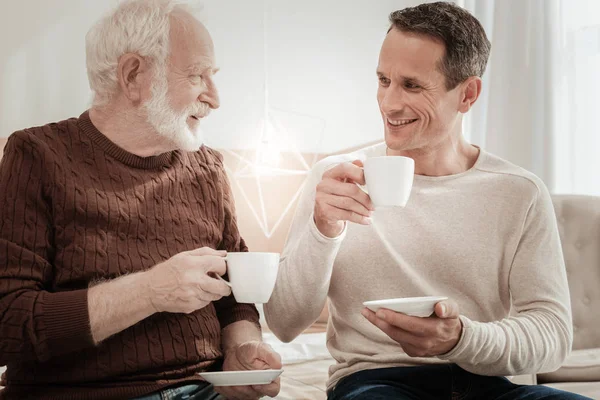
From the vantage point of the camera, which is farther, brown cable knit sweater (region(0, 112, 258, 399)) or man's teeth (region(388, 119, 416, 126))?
man's teeth (region(388, 119, 416, 126))

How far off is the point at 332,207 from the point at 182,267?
1.04ft

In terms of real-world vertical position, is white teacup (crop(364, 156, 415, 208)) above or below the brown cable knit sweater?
above

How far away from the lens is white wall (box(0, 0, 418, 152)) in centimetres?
342

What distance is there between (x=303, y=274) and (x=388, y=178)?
34 cm

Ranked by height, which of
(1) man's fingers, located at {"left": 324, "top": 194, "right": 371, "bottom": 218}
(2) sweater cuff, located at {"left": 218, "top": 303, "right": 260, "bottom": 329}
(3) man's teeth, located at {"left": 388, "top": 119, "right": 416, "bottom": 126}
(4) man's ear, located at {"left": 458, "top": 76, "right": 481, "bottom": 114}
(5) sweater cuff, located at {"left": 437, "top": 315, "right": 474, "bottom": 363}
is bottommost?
(2) sweater cuff, located at {"left": 218, "top": 303, "right": 260, "bottom": 329}

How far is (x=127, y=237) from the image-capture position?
1522mm

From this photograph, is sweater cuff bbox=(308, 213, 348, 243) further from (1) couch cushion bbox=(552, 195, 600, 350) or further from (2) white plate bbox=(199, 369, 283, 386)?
(1) couch cushion bbox=(552, 195, 600, 350)

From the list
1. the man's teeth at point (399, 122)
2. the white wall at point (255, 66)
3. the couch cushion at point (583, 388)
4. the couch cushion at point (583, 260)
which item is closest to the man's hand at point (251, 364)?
the man's teeth at point (399, 122)

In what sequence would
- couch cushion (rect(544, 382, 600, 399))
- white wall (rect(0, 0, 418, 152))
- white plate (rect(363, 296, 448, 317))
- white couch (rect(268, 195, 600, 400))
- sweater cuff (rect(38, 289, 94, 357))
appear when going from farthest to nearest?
white wall (rect(0, 0, 418, 152)) → white couch (rect(268, 195, 600, 400)) → couch cushion (rect(544, 382, 600, 399)) → sweater cuff (rect(38, 289, 94, 357)) → white plate (rect(363, 296, 448, 317))

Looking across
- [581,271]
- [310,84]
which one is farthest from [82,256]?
[310,84]

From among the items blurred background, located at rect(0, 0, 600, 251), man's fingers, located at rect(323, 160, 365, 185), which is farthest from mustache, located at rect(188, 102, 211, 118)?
blurred background, located at rect(0, 0, 600, 251)

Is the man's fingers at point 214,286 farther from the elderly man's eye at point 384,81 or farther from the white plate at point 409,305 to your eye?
the elderly man's eye at point 384,81

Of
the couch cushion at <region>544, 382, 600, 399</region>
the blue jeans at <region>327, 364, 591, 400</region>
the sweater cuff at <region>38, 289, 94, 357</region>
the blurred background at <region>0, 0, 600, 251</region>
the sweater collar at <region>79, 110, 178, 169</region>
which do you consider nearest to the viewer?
the sweater cuff at <region>38, 289, 94, 357</region>

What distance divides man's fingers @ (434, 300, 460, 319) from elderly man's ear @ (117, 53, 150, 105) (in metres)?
0.83
